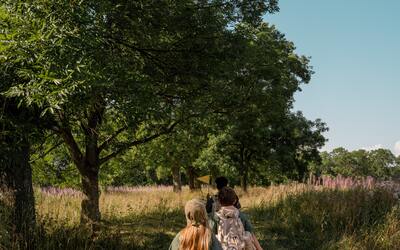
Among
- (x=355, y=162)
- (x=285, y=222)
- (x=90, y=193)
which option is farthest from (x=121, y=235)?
(x=355, y=162)

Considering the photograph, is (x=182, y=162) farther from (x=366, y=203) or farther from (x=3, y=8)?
(x=3, y=8)

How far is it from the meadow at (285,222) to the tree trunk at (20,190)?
0.87 feet

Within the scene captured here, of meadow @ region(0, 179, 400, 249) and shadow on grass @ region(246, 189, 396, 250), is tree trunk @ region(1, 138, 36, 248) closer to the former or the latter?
meadow @ region(0, 179, 400, 249)

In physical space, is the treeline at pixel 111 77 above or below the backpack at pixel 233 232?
above

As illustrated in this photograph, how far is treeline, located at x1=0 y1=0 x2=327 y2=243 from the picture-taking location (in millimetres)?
6539

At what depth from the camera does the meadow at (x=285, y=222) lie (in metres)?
9.38

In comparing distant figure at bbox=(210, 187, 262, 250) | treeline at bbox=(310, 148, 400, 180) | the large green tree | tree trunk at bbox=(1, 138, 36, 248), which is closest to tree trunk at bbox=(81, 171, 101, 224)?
the large green tree

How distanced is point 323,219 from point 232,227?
21.6 ft

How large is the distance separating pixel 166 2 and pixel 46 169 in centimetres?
1074

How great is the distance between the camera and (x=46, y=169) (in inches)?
724

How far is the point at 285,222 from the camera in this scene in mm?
13852

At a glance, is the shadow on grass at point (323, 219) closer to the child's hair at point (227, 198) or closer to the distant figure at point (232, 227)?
the distant figure at point (232, 227)

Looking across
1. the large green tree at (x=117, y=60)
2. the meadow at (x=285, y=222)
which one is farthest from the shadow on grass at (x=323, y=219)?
the large green tree at (x=117, y=60)

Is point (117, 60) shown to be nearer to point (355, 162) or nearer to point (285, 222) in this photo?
point (285, 222)
